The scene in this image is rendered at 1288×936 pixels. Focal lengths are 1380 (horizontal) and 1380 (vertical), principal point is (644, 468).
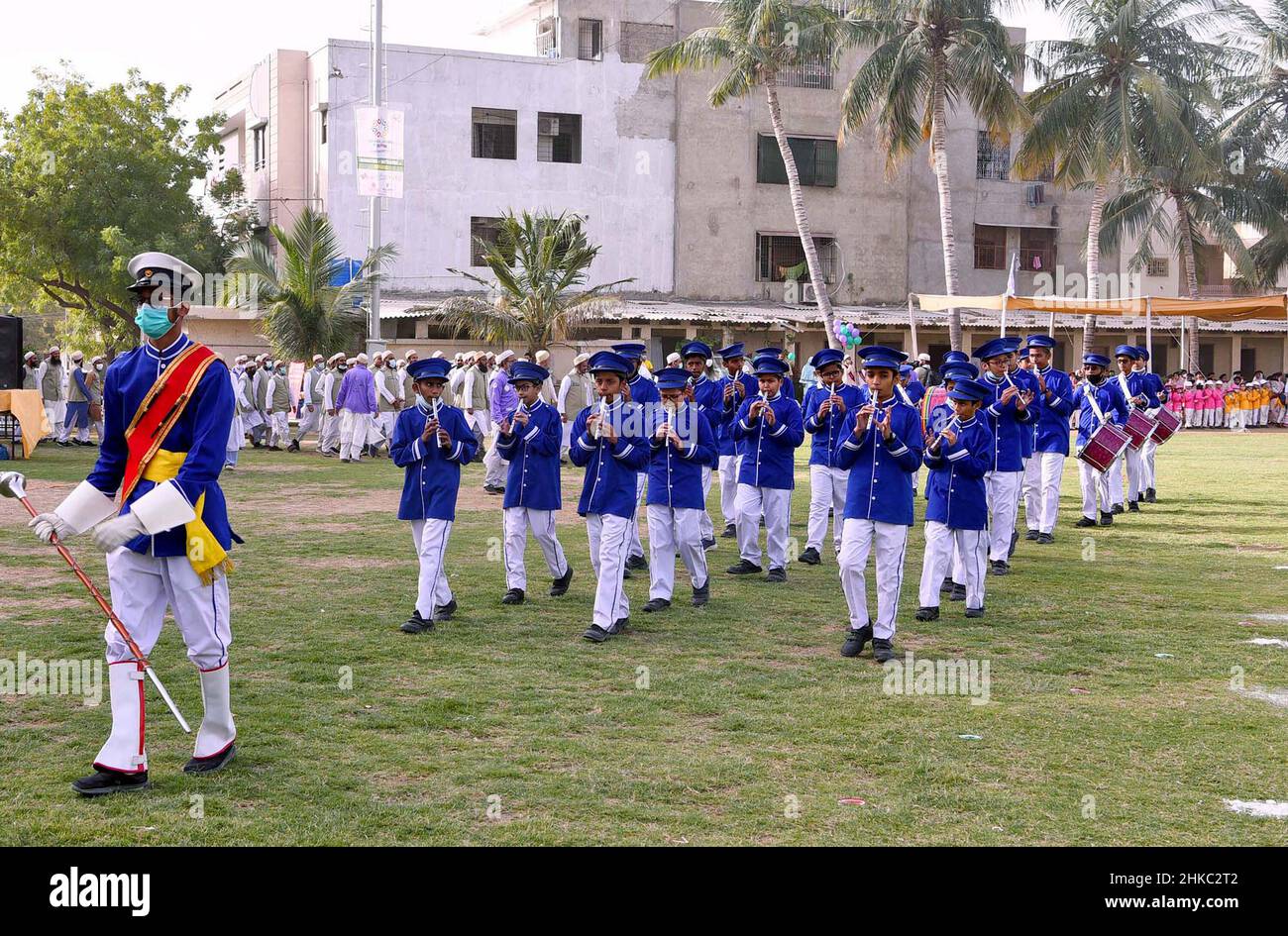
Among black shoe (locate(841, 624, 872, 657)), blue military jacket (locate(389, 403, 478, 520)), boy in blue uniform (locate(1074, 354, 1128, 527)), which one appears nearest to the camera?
black shoe (locate(841, 624, 872, 657))

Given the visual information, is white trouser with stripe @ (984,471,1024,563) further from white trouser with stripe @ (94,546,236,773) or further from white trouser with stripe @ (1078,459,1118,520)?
white trouser with stripe @ (94,546,236,773)

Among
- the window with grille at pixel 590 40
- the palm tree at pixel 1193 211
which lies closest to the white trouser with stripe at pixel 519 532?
the window with grille at pixel 590 40

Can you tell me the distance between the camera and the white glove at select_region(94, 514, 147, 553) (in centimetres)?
551

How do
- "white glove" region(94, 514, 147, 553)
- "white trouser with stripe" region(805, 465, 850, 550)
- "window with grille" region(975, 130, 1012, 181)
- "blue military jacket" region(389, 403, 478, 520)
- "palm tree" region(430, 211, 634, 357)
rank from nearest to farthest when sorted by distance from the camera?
"white glove" region(94, 514, 147, 553), "blue military jacket" region(389, 403, 478, 520), "white trouser with stripe" region(805, 465, 850, 550), "palm tree" region(430, 211, 634, 357), "window with grille" region(975, 130, 1012, 181)

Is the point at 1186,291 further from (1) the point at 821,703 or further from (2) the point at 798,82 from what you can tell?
(1) the point at 821,703

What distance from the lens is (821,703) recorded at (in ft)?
25.0

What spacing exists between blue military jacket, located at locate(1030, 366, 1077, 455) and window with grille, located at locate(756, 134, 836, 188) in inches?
1122

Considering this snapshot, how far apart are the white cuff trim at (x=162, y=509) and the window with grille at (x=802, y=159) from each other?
3816 centimetres

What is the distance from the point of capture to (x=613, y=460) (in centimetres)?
980

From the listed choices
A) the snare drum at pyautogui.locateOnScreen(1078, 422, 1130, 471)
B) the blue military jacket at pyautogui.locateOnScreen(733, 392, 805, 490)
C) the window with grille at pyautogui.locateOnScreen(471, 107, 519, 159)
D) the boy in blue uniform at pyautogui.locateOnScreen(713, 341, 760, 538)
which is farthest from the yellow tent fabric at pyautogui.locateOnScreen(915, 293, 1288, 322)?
the blue military jacket at pyautogui.locateOnScreen(733, 392, 805, 490)

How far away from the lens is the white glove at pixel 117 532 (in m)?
5.51

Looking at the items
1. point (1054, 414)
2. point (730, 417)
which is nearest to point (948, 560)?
point (730, 417)

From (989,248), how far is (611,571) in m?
39.5

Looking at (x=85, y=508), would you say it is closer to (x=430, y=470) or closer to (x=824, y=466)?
(x=430, y=470)
